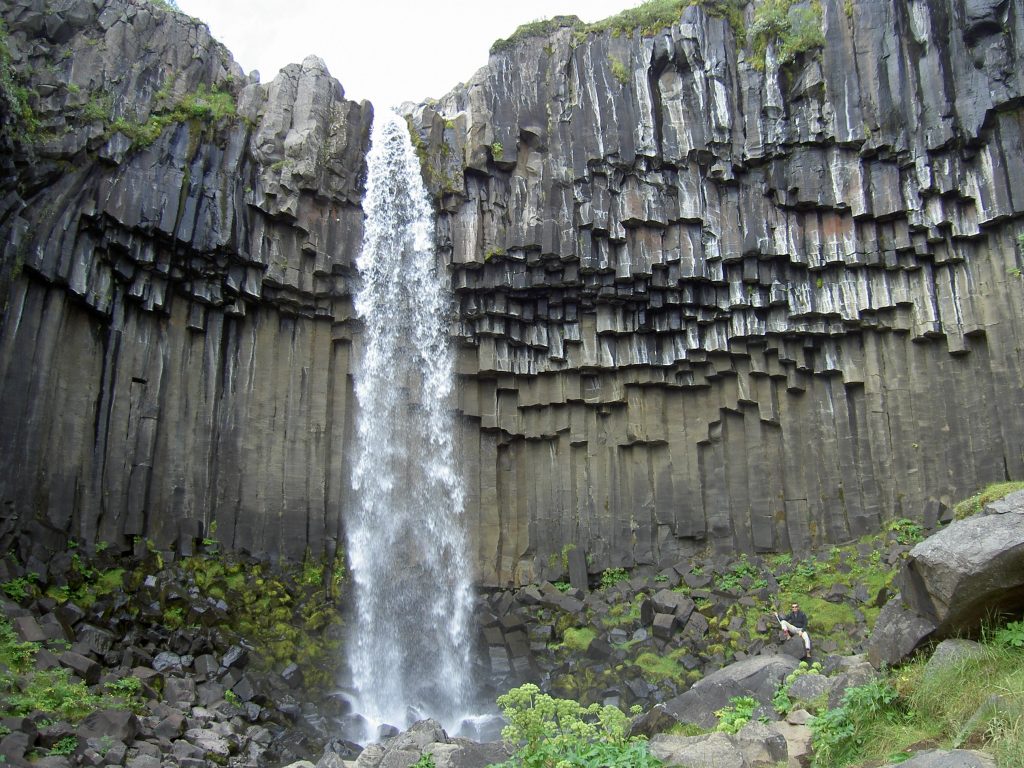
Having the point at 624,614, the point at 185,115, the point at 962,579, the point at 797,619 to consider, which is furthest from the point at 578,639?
the point at 185,115

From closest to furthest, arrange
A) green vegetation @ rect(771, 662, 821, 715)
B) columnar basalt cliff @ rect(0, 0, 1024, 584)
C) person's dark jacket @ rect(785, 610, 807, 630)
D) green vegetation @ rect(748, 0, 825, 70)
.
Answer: green vegetation @ rect(771, 662, 821, 715) < person's dark jacket @ rect(785, 610, 807, 630) < columnar basalt cliff @ rect(0, 0, 1024, 584) < green vegetation @ rect(748, 0, 825, 70)

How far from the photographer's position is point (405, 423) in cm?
2155

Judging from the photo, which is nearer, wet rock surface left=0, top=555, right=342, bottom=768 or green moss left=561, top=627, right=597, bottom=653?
wet rock surface left=0, top=555, right=342, bottom=768

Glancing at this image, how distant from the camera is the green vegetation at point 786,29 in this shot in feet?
67.3

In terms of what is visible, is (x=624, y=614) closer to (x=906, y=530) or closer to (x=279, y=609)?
(x=906, y=530)

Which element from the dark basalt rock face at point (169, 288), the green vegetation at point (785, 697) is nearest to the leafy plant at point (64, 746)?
the dark basalt rock face at point (169, 288)

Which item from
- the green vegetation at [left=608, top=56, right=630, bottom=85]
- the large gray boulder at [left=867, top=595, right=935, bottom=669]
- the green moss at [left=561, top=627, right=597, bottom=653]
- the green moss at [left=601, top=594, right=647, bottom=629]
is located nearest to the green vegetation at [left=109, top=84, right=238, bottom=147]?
the green vegetation at [left=608, top=56, right=630, bottom=85]

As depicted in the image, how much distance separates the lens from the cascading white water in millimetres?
20297

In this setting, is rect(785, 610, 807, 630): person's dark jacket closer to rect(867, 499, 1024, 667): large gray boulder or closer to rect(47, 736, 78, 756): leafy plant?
rect(867, 499, 1024, 667): large gray boulder

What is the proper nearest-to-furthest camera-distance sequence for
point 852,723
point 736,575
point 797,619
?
1. point 852,723
2. point 797,619
3. point 736,575

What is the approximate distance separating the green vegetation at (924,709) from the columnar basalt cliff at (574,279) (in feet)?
39.0

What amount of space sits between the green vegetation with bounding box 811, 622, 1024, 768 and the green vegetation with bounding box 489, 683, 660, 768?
156 cm

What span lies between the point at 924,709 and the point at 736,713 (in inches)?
92.9

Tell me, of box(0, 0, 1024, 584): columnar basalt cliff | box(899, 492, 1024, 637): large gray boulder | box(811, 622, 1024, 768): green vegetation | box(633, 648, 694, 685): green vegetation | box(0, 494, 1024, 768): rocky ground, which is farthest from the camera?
box(0, 0, 1024, 584): columnar basalt cliff
